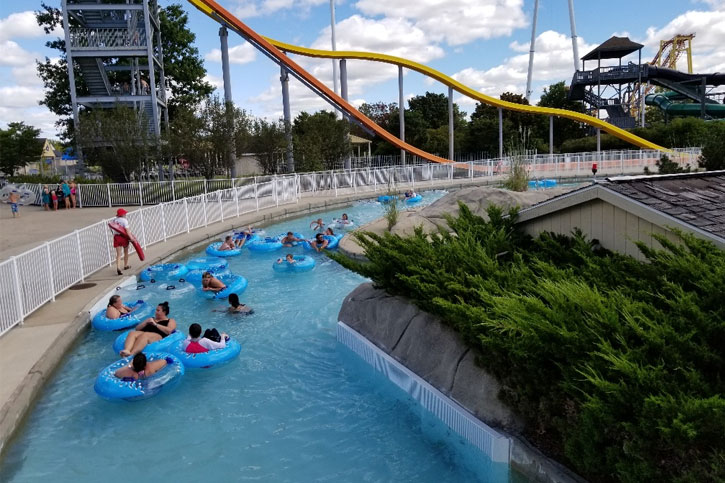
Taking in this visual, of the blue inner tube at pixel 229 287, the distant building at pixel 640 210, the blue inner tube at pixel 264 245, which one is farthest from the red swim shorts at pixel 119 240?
the distant building at pixel 640 210

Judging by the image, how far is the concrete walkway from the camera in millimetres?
6777

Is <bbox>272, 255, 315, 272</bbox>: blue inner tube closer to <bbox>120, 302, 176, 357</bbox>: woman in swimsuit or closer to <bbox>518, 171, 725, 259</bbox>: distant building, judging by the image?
<bbox>120, 302, 176, 357</bbox>: woman in swimsuit

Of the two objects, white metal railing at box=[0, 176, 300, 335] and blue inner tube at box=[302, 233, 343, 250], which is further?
blue inner tube at box=[302, 233, 343, 250]

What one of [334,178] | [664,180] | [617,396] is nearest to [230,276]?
[664,180]

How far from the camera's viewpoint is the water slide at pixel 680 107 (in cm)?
5675

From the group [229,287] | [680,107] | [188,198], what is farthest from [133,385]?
[680,107]

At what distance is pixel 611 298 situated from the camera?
4.64 metres

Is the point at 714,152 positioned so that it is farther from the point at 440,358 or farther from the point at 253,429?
the point at 253,429

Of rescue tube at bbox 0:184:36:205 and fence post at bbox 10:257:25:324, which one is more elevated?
rescue tube at bbox 0:184:36:205

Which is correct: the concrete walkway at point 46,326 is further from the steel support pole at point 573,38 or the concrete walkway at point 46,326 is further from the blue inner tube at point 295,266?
the steel support pole at point 573,38

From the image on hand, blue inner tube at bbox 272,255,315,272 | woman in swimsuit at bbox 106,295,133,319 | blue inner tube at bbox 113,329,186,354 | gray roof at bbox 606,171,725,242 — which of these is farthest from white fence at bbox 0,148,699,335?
gray roof at bbox 606,171,725,242

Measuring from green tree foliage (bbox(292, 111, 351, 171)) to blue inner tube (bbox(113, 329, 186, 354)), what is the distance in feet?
86.2

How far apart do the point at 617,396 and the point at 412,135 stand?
187ft

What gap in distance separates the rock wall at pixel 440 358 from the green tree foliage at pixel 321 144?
2667cm
